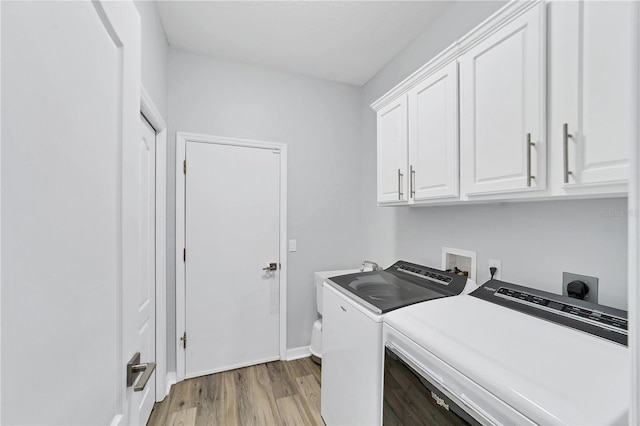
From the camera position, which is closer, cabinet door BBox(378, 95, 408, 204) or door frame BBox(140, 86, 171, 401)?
cabinet door BBox(378, 95, 408, 204)

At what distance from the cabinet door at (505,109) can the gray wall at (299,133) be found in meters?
1.50

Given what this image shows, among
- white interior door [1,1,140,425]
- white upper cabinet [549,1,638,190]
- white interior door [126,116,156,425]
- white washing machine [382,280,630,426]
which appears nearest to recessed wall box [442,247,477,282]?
white washing machine [382,280,630,426]

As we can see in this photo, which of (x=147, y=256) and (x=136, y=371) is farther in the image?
(x=147, y=256)

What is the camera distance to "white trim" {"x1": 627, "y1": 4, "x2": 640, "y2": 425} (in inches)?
15.0

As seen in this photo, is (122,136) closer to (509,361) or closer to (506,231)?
(509,361)

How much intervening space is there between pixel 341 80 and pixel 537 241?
2.21 m

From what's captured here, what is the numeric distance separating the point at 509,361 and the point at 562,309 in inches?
19.3

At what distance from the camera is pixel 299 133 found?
99.7 inches

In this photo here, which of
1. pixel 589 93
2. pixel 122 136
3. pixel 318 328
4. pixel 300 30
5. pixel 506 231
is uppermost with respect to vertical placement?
pixel 300 30

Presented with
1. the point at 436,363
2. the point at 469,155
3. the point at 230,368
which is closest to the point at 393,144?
the point at 469,155

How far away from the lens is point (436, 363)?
883 mm

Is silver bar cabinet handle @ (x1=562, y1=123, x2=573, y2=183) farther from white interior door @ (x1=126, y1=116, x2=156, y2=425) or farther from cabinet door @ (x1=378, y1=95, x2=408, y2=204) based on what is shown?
white interior door @ (x1=126, y1=116, x2=156, y2=425)

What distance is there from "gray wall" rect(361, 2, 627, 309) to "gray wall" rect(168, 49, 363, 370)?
A: 325 millimetres

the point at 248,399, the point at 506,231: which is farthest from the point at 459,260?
the point at 248,399
